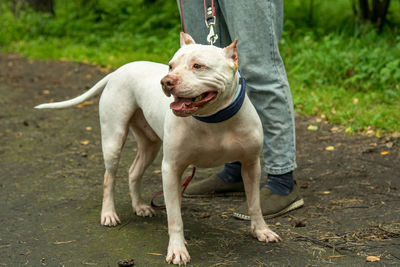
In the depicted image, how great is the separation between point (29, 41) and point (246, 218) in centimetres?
1070

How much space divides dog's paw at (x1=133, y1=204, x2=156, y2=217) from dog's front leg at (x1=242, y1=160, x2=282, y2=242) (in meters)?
0.86

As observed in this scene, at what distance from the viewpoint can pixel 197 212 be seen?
396 cm

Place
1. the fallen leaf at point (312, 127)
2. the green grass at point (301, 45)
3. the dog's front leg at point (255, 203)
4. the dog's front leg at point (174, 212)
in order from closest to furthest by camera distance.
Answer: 1. the dog's front leg at point (174, 212)
2. the dog's front leg at point (255, 203)
3. the fallen leaf at point (312, 127)
4. the green grass at point (301, 45)

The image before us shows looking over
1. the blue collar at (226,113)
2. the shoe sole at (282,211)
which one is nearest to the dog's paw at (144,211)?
the shoe sole at (282,211)

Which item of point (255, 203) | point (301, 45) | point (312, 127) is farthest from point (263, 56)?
point (301, 45)

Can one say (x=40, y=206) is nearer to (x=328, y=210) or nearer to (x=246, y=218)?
(x=246, y=218)

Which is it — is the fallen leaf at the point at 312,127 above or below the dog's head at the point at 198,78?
below

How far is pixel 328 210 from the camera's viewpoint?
3.84m

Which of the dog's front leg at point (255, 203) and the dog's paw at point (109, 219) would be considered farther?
the dog's paw at point (109, 219)

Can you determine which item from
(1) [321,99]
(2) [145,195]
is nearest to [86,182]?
(2) [145,195]

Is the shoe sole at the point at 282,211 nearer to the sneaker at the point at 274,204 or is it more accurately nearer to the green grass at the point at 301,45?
the sneaker at the point at 274,204

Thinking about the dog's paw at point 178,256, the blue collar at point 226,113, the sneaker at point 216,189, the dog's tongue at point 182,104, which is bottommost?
the sneaker at point 216,189

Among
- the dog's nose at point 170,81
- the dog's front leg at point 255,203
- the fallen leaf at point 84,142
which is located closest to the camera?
the dog's nose at point 170,81

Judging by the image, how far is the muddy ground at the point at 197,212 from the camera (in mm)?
3145
